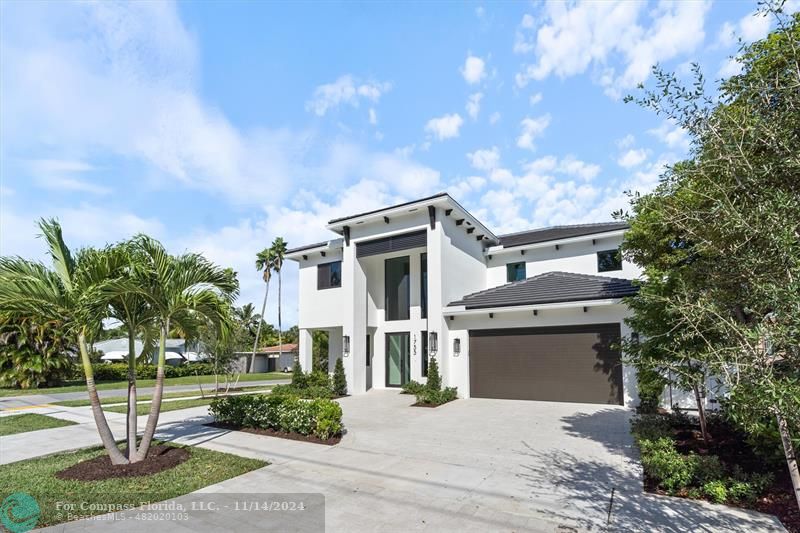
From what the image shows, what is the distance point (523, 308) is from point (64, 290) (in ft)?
42.6

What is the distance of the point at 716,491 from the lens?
565 centimetres

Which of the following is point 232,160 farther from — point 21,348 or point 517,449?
point 21,348

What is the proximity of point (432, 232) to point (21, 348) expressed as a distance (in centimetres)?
2450

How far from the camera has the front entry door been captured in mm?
19375

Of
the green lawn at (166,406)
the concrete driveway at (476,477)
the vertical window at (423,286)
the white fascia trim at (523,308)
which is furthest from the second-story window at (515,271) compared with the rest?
the green lawn at (166,406)

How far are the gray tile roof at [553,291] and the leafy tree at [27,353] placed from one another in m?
22.9

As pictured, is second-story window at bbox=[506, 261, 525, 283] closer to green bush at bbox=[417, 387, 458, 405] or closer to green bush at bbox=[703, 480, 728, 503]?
green bush at bbox=[417, 387, 458, 405]

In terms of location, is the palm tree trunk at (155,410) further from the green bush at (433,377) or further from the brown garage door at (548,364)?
the brown garage door at (548,364)

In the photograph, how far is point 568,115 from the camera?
11422 millimetres

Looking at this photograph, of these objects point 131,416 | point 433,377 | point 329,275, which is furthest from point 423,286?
point 131,416

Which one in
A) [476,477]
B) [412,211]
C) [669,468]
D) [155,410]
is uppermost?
[412,211]

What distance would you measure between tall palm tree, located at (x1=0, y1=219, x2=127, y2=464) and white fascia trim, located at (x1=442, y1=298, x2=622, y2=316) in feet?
37.8

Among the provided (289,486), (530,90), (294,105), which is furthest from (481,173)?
(289,486)

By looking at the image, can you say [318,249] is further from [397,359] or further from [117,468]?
[117,468]
